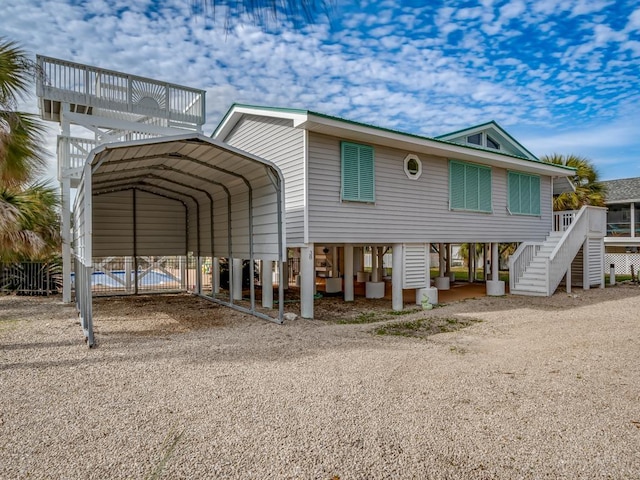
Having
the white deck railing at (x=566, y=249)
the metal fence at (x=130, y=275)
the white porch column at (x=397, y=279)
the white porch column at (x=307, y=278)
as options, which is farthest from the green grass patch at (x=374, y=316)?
the metal fence at (x=130, y=275)

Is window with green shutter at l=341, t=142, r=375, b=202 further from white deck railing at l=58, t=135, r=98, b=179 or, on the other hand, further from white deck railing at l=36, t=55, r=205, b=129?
white deck railing at l=58, t=135, r=98, b=179

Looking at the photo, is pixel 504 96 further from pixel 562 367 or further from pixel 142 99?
pixel 142 99

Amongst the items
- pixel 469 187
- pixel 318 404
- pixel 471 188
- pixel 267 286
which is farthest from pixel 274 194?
pixel 471 188

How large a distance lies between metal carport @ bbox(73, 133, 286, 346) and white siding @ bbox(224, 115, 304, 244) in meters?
0.82

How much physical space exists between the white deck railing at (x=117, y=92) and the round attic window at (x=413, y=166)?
6.80 m

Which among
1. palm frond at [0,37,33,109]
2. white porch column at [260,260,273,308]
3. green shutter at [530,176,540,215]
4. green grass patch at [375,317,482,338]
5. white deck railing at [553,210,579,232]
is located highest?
palm frond at [0,37,33,109]

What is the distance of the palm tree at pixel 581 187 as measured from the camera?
754 inches

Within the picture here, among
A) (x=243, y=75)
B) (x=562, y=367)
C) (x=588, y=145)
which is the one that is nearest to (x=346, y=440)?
(x=243, y=75)

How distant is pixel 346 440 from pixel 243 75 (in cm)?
292

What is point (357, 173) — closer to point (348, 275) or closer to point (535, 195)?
point (348, 275)

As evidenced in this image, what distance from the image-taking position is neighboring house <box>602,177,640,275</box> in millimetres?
24825

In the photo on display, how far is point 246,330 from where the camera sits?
8094 millimetres

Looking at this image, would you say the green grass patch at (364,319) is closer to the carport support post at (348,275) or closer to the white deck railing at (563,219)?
the carport support post at (348,275)

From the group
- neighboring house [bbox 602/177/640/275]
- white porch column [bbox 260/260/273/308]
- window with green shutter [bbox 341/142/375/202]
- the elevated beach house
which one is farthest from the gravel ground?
neighboring house [bbox 602/177/640/275]
